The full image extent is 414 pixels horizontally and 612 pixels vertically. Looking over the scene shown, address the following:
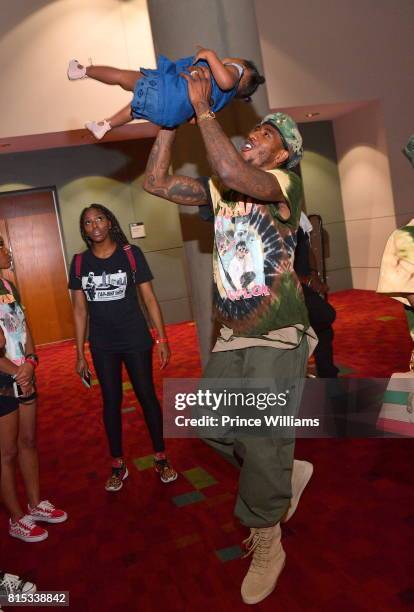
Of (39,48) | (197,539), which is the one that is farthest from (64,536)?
(39,48)

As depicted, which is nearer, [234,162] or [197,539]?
[234,162]

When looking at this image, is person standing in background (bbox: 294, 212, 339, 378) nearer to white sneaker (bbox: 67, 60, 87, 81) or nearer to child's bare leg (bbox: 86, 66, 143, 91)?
child's bare leg (bbox: 86, 66, 143, 91)

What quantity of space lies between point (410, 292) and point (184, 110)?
1.00 m

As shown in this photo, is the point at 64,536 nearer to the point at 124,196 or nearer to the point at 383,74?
the point at 124,196

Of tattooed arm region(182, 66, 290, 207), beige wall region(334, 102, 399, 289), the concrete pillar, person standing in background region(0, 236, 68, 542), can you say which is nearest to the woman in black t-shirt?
person standing in background region(0, 236, 68, 542)

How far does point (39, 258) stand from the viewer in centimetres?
901

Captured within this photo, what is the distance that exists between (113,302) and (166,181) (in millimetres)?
1049

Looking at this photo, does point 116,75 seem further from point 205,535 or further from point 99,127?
point 205,535

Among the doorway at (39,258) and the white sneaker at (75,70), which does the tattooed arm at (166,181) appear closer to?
the white sneaker at (75,70)

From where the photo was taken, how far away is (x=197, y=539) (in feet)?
8.25

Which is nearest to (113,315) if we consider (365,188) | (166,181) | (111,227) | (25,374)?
(111,227)

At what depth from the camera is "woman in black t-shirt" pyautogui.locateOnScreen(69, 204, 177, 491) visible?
307 cm

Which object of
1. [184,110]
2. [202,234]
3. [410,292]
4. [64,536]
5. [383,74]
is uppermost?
[383,74]

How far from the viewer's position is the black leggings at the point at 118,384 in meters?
3.11
